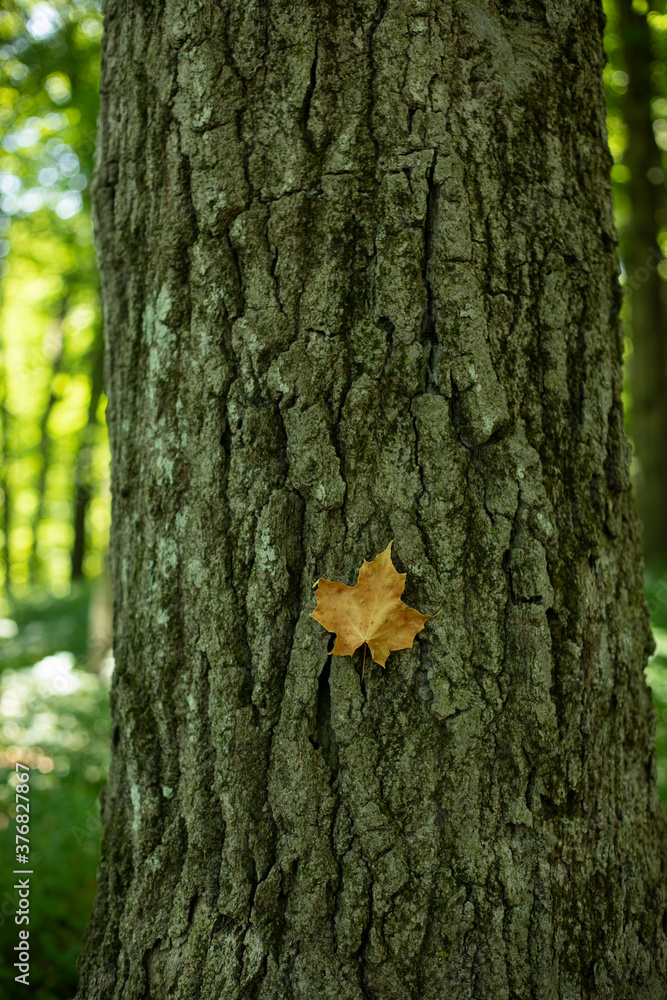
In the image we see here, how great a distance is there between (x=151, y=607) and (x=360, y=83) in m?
1.27

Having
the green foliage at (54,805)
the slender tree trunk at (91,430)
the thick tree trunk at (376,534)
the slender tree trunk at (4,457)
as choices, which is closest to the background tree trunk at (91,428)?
the slender tree trunk at (91,430)

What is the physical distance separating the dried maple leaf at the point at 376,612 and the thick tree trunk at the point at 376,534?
4cm

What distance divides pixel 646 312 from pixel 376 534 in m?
8.65

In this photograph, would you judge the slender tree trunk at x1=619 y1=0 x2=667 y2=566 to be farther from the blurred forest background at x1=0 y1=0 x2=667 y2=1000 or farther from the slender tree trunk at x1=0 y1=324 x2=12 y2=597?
the slender tree trunk at x1=0 y1=324 x2=12 y2=597

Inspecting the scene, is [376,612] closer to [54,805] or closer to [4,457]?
[54,805]

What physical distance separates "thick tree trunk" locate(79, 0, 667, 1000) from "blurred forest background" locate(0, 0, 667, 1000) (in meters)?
1.52

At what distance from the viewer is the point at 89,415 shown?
9438 mm

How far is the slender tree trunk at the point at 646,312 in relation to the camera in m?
8.25

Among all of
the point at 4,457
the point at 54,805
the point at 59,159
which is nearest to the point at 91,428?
the point at 59,159

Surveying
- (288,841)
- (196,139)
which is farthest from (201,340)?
(288,841)

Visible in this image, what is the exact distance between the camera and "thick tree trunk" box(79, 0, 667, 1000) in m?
1.33

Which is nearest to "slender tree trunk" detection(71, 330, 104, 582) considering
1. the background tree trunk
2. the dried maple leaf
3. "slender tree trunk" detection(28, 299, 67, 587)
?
the background tree trunk

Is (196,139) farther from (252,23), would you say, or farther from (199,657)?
(199,657)

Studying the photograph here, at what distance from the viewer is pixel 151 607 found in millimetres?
1510
